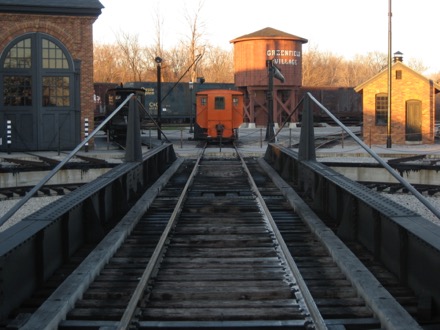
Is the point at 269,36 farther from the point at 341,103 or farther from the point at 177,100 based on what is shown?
the point at 177,100

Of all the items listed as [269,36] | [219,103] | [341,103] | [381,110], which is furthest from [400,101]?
[341,103]

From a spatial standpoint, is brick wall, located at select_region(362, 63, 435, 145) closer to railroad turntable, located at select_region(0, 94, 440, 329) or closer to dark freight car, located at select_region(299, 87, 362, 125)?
dark freight car, located at select_region(299, 87, 362, 125)

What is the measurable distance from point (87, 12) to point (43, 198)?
→ 40.4 feet

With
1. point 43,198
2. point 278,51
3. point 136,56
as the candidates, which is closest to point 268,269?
point 43,198

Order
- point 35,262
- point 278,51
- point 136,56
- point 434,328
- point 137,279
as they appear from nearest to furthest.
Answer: point 434,328 → point 35,262 → point 137,279 → point 278,51 → point 136,56

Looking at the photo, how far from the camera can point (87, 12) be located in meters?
25.9

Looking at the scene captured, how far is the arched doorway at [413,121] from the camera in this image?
3206 cm

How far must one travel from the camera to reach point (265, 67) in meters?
44.8

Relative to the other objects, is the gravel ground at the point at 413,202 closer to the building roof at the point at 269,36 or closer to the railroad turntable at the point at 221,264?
the railroad turntable at the point at 221,264

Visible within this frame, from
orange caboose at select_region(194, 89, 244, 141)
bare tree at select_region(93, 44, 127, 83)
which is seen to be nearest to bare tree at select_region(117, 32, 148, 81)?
bare tree at select_region(93, 44, 127, 83)

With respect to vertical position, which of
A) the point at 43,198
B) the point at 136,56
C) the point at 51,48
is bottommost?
the point at 43,198

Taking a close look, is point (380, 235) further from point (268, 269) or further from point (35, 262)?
point (35, 262)

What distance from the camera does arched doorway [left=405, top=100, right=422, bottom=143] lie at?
32.1 meters

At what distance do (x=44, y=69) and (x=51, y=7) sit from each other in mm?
2445
